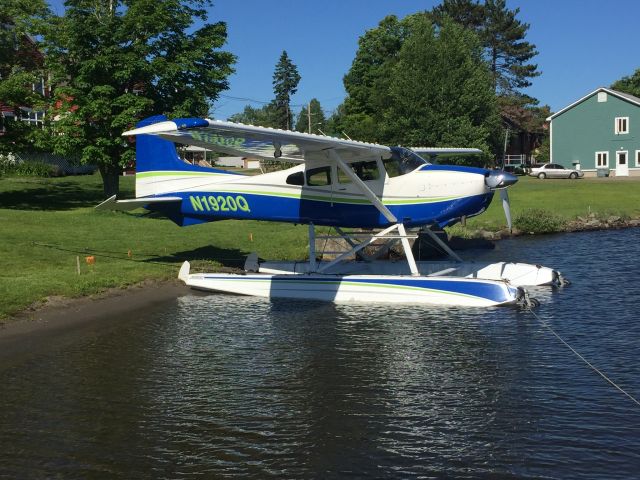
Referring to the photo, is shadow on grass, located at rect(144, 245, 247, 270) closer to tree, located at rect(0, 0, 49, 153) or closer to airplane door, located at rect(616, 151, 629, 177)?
tree, located at rect(0, 0, 49, 153)

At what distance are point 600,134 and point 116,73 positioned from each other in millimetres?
50699

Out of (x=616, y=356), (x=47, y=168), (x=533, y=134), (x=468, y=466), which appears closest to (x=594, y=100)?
(x=533, y=134)

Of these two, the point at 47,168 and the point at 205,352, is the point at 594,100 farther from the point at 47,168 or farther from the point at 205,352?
the point at 205,352

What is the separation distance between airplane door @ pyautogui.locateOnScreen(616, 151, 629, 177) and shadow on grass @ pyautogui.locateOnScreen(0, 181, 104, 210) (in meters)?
47.7

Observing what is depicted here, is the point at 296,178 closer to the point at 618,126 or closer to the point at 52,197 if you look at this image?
the point at 52,197

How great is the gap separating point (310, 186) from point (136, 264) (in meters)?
5.53

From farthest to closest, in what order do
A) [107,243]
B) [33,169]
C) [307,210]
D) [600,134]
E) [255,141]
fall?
[600,134] < [33,169] < [107,243] < [307,210] < [255,141]

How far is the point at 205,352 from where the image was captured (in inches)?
424

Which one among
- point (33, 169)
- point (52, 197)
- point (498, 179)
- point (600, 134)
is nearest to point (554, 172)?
point (600, 134)

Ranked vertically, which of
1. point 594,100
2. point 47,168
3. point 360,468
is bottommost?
point 360,468

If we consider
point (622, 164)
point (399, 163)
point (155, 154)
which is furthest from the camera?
point (622, 164)

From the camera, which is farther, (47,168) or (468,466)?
(47,168)

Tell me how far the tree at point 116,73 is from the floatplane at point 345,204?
1116 cm

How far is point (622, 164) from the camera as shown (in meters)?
61.4
